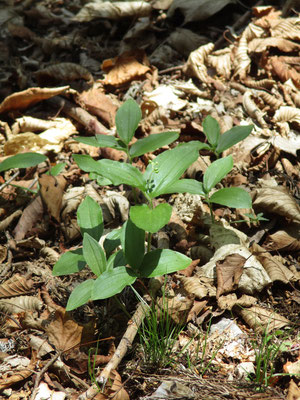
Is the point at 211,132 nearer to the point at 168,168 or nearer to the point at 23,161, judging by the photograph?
the point at 168,168

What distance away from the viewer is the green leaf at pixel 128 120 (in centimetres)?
226

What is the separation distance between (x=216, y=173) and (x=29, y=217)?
120 centimetres

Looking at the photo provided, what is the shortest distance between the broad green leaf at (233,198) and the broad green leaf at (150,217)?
429 mm

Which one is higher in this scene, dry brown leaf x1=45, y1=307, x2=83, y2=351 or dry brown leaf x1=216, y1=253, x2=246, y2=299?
dry brown leaf x1=216, y1=253, x2=246, y2=299

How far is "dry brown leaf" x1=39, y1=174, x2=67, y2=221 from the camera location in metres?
2.35

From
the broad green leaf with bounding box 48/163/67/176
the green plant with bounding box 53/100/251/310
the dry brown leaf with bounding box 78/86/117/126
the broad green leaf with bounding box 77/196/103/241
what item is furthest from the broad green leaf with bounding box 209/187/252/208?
the dry brown leaf with bounding box 78/86/117/126

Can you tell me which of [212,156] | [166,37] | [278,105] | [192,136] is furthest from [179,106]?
[166,37]

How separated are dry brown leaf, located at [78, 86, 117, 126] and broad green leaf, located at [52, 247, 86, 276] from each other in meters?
1.47

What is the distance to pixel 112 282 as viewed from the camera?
1.62m

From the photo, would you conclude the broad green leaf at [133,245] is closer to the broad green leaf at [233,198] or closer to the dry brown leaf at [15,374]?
the broad green leaf at [233,198]

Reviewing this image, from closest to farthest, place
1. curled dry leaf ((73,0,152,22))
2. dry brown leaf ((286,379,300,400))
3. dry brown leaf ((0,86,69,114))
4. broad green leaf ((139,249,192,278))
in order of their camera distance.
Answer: dry brown leaf ((286,379,300,400))
broad green leaf ((139,249,192,278))
dry brown leaf ((0,86,69,114))
curled dry leaf ((73,0,152,22))

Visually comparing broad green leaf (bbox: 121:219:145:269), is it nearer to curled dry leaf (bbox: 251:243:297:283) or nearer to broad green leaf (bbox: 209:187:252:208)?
broad green leaf (bbox: 209:187:252:208)

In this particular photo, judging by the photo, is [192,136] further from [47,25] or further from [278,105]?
[47,25]

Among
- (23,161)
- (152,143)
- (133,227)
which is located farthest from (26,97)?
(133,227)
